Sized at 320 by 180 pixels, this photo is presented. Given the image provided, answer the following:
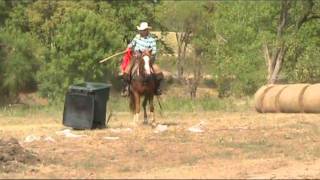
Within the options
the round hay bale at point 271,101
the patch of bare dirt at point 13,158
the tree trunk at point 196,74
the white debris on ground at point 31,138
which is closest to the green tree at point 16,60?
the tree trunk at point 196,74

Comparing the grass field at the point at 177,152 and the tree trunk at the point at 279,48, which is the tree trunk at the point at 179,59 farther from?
the grass field at the point at 177,152

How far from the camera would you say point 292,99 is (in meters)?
22.8

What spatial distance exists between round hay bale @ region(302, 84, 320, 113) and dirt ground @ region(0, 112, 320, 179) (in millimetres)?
4402

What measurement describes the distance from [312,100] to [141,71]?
747cm

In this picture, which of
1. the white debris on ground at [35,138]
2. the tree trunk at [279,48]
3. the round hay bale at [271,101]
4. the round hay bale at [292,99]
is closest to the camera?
the white debris on ground at [35,138]

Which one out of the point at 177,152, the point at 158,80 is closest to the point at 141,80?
the point at 158,80

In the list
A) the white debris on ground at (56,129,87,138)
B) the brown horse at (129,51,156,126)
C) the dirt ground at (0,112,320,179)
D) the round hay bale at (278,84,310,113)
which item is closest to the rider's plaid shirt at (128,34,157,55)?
the brown horse at (129,51,156,126)

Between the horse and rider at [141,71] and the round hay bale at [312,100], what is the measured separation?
6.69 meters

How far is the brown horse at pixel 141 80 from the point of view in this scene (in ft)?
54.9

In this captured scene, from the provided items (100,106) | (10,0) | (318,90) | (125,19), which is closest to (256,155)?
(100,106)

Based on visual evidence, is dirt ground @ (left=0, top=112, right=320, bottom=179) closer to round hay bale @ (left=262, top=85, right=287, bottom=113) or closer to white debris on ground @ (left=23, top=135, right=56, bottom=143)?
white debris on ground @ (left=23, top=135, right=56, bottom=143)

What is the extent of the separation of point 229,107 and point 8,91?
74.5 feet

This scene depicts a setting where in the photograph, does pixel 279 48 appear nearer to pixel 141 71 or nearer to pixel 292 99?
pixel 292 99

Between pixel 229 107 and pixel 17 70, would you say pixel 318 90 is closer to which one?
pixel 229 107
